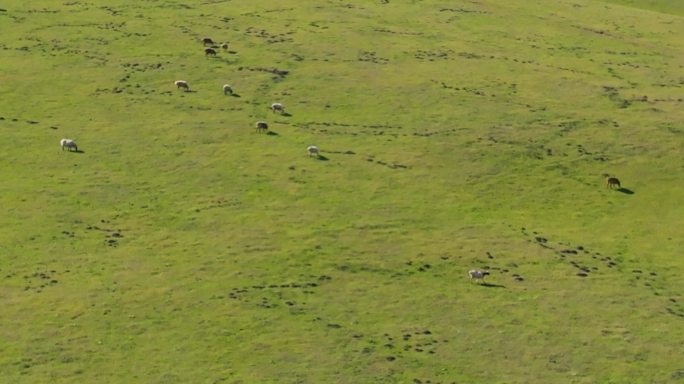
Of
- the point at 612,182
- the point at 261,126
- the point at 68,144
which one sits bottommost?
the point at 68,144

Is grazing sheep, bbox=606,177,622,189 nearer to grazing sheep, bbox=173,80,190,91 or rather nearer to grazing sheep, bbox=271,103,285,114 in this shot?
grazing sheep, bbox=271,103,285,114

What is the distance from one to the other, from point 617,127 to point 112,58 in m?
33.3

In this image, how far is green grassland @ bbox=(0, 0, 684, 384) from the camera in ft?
146

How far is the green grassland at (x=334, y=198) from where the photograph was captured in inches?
1750

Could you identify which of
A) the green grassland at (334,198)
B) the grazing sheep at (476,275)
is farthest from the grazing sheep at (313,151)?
→ the grazing sheep at (476,275)

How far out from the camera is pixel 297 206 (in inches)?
2285

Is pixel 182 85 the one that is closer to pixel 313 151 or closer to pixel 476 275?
pixel 313 151

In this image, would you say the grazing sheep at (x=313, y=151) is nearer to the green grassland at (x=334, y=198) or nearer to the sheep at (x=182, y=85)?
the green grassland at (x=334, y=198)

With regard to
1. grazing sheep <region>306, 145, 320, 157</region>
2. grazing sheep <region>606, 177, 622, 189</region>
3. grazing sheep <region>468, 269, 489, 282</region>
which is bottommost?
grazing sheep <region>468, 269, 489, 282</region>

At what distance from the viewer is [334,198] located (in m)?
59.2

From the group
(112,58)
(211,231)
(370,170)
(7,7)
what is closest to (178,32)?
(112,58)

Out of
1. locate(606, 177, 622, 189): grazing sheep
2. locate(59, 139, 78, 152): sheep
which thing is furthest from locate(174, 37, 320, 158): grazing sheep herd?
locate(606, 177, 622, 189): grazing sheep

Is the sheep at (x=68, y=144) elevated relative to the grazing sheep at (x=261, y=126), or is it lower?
lower

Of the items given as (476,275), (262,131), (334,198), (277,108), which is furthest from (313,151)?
(476,275)
